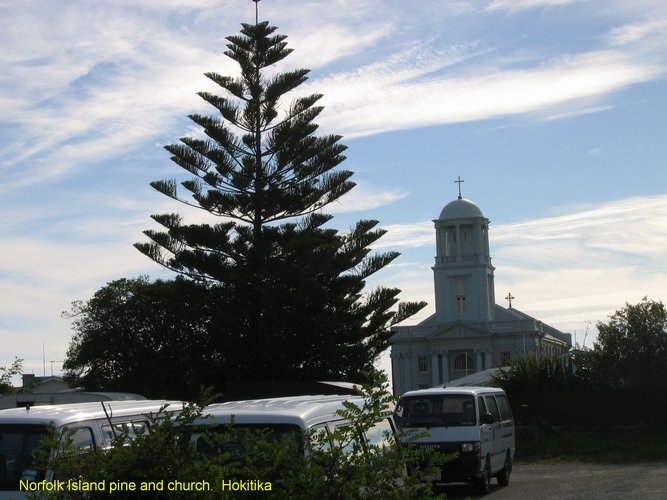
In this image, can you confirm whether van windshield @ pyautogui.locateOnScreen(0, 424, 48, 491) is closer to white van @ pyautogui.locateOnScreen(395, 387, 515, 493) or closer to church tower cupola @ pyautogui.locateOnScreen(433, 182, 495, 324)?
white van @ pyautogui.locateOnScreen(395, 387, 515, 493)

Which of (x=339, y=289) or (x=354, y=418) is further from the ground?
(x=339, y=289)

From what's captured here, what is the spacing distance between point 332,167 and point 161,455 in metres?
30.5

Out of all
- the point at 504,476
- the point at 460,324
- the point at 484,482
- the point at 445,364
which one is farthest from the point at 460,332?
the point at 484,482

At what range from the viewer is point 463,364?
8450 cm

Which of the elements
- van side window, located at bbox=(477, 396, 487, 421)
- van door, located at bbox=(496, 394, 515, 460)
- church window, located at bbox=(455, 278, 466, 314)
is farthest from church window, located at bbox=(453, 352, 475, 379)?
van side window, located at bbox=(477, 396, 487, 421)

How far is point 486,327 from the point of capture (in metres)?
82.1

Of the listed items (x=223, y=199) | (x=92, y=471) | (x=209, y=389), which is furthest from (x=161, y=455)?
(x=223, y=199)

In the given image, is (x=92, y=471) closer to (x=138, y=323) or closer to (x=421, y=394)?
(x=421, y=394)

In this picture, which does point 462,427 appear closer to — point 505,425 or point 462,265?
point 505,425

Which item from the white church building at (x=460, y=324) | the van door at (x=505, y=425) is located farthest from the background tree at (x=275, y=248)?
the white church building at (x=460, y=324)

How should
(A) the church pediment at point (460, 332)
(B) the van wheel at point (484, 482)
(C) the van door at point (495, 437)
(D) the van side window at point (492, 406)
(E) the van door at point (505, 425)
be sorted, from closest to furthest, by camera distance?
(B) the van wheel at point (484, 482) < (C) the van door at point (495, 437) < (D) the van side window at point (492, 406) < (E) the van door at point (505, 425) < (A) the church pediment at point (460, 332)

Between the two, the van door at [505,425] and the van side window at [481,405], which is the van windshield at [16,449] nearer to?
the van side window at [481,405]

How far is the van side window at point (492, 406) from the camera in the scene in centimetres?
1596

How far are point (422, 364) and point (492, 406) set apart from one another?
69.8 metres
